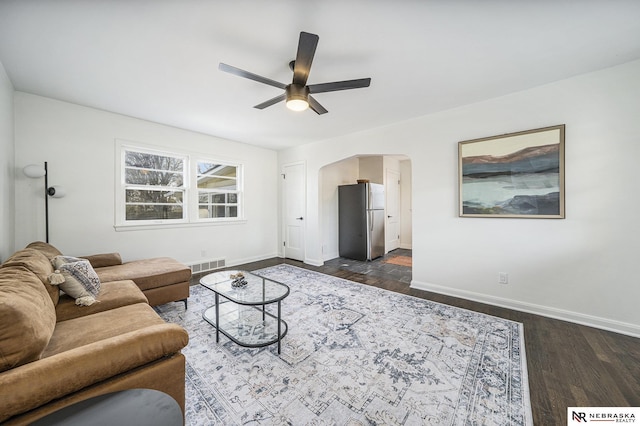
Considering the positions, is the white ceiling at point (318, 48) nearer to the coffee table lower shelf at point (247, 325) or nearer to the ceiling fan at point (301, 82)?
the ceiling fan at point (301, 82)

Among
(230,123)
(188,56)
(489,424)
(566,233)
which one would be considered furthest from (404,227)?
(188,56)

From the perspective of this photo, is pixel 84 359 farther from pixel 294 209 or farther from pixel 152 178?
pixel 294 209

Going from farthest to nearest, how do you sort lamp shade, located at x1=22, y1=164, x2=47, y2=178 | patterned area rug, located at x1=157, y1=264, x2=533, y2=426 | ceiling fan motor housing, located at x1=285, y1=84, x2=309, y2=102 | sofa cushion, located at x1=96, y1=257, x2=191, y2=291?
1. lamp shade, located at x1=22, y1=164, x2=47, y2=178
2. sofa cushion, located at x1=96, y1=257, x2=191, y2=291
3. ceiling fan motor housing, located at x1=285, y1=84, x2=309, y2=102
4. patterned area rug, located at x1=157, y1=264, x2=533, y2=426

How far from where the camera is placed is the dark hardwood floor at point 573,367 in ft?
4.87

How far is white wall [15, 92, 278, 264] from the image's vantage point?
9.59 feet

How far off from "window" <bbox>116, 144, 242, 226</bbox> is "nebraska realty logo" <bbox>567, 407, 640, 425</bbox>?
488 centimetres

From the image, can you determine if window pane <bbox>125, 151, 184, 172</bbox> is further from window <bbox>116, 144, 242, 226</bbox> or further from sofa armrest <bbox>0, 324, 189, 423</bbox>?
sofa armrest <bbox>0, 324, 189, 423</bbox>

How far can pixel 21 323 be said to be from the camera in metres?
1.05

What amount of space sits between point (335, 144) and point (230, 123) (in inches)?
75.6

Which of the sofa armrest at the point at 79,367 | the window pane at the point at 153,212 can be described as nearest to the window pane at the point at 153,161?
the window pane at the point at 153,212

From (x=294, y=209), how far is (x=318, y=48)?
3716 millimetres

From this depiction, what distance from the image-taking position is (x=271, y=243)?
18.5 feet

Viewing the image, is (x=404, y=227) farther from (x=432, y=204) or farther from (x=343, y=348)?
(x=343, y=348)

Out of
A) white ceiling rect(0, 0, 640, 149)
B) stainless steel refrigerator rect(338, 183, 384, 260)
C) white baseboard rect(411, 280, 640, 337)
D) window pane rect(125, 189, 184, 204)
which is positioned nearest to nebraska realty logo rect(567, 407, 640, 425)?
white baseboard rect(411, 280, 640, 337)
